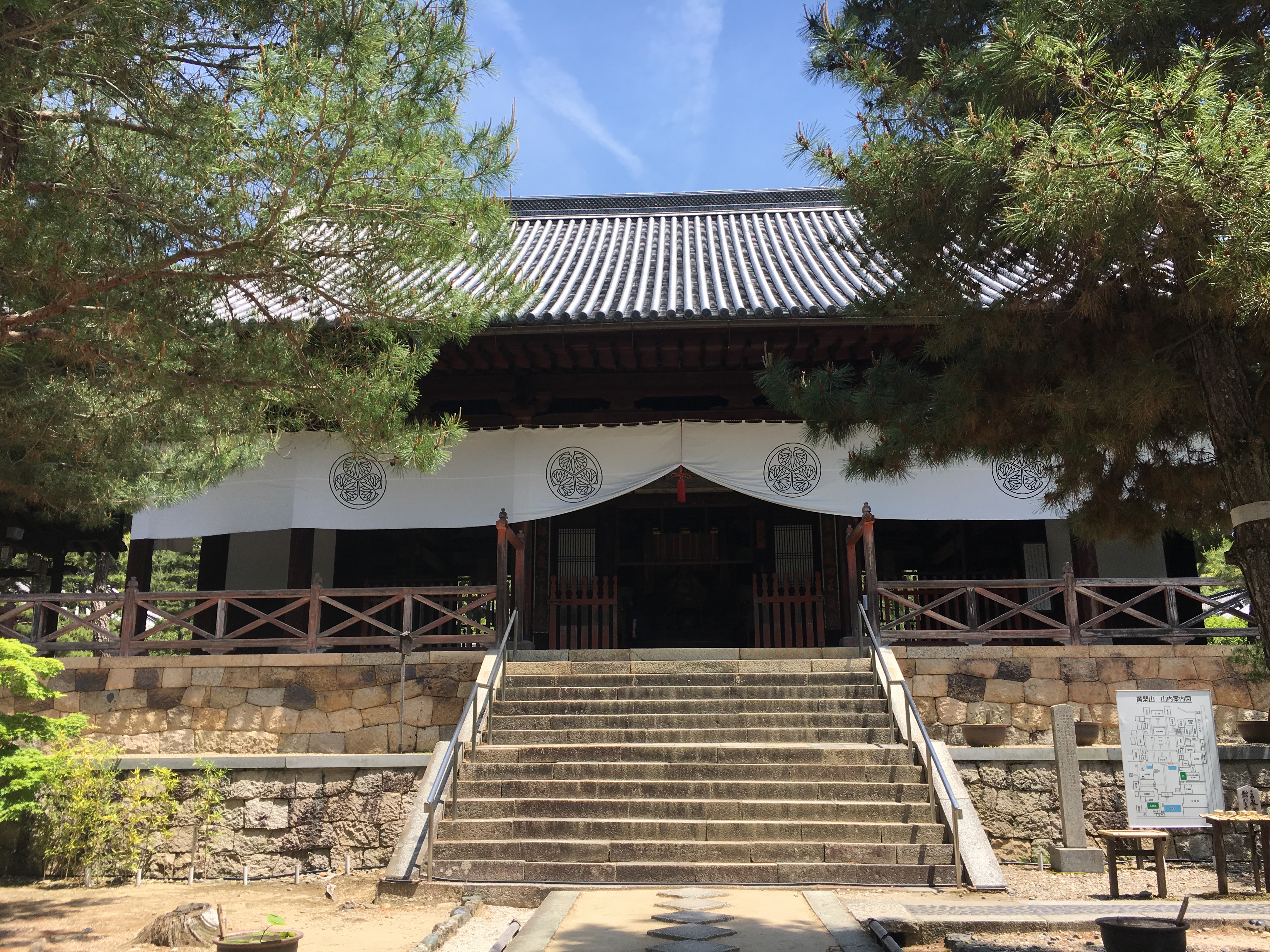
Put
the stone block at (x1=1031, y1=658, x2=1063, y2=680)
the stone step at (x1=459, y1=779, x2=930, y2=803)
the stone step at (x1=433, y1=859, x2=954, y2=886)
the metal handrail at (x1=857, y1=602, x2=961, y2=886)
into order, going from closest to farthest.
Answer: the stone step at (x1=433, y1=859, x2=954, y2=886) < the metal handrail at (x1=857, y1=602, x2=961, y2=886) < the stone step at (x1=459, y1=779, x2=930, y2=803) < the stone block at (x1=1031, y1=658, x2=1063, y2=680)

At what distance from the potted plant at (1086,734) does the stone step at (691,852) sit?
8.19 feet

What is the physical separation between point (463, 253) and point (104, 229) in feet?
5.74

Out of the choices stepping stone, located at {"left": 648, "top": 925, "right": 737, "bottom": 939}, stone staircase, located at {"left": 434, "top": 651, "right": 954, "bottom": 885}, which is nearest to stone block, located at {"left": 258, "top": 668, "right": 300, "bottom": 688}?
stone staircase, located at {"left": 434, "top": 651, "right": 954, "bottom": 885}

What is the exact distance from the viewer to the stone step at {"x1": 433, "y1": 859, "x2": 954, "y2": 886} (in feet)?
21.1

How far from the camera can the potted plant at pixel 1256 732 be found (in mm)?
8305

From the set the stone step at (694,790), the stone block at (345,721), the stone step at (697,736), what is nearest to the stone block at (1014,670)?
the stone step at (697,736)

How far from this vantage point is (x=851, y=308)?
5285 millimetres

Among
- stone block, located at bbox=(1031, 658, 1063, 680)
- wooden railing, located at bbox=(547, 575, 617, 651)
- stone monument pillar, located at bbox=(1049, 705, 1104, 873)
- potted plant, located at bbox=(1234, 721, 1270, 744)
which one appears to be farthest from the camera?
wooden railing, located at bbox=(547, 575, 617, 651)

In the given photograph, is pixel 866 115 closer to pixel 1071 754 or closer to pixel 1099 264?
pixel 1099 264

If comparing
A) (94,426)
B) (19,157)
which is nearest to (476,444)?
(94,426)

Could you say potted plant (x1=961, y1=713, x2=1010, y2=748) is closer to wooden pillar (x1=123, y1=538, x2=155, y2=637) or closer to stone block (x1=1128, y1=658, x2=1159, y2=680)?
stone block (x1=1128, y1=658, x2=1159, y2=680)

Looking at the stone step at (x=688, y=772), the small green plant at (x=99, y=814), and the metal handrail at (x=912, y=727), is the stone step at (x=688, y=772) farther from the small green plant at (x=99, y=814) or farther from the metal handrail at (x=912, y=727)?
the small green plant at (x=99, y=814)

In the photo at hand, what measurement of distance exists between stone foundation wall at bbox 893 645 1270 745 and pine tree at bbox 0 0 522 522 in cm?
556

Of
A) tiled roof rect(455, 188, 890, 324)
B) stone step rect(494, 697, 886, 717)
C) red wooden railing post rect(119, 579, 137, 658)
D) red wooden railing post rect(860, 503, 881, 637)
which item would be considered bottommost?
stone step rect(494, 697, 886, 717)
